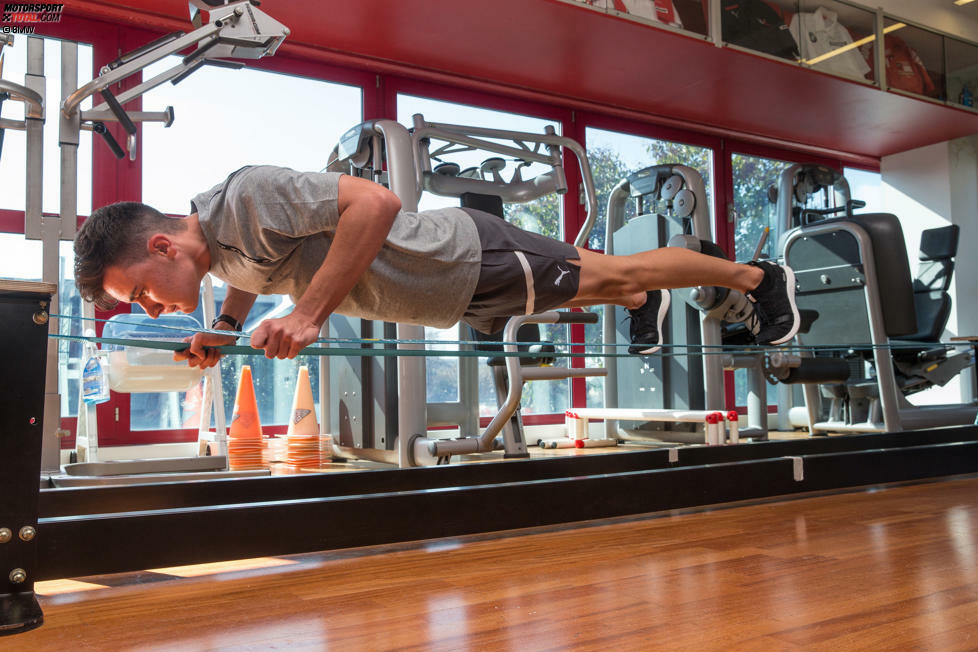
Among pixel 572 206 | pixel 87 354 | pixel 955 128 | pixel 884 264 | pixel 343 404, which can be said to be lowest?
pixel 343 404

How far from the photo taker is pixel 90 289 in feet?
4.47

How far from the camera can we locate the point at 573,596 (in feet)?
3.94

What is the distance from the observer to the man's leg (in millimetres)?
1815

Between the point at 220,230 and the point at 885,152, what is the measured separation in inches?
243

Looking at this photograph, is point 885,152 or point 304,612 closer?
point 304,612

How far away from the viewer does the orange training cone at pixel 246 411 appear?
3.31m

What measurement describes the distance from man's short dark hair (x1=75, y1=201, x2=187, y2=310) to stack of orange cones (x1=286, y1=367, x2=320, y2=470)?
6.82 feet

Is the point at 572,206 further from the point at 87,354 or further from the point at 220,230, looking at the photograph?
the point at 220,230

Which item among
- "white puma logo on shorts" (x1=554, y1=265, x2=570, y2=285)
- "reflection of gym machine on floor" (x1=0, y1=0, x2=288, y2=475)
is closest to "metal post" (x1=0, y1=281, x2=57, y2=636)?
"white puma logo on shorts" (x1=554, y1=265, x2=570, y2=285)

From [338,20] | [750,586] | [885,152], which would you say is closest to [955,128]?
[885,152]

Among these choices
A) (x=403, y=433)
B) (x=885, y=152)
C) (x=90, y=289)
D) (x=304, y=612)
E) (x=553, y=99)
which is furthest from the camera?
(x=885, y=152)

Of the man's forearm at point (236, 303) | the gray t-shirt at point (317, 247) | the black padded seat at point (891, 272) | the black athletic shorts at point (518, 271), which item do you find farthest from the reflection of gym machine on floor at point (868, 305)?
the man's forearm at point (236, 303)

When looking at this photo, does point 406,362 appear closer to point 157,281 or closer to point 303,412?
point 303,412

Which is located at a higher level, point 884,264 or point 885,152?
A: point 885,152
